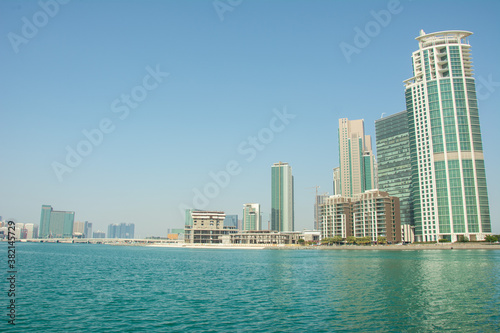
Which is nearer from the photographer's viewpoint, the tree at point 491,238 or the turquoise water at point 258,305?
the turquoise water at point 258,305

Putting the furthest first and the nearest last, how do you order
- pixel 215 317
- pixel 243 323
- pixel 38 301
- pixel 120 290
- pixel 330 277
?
pixel 330 277
pixel 120 290
pixel 38 301
pixel 215 317
pixel 243 323

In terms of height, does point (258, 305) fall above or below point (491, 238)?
below

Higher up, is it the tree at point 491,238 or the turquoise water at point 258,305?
the tree at point 491,238

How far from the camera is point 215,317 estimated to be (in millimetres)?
32875

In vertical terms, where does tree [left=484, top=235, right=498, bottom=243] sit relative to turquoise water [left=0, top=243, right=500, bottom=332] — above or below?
above

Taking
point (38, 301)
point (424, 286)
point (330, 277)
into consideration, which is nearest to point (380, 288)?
point (424, 286)

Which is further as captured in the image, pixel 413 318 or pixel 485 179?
pixel 485 179

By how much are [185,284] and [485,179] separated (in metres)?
191

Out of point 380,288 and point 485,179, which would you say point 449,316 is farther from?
point 485,179

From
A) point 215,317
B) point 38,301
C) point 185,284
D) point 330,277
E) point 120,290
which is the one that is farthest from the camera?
point 330,277

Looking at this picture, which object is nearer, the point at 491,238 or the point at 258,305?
the point at 258,305

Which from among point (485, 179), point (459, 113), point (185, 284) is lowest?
point (185, 284)

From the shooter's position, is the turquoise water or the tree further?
the tree

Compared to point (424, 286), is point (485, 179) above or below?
above
